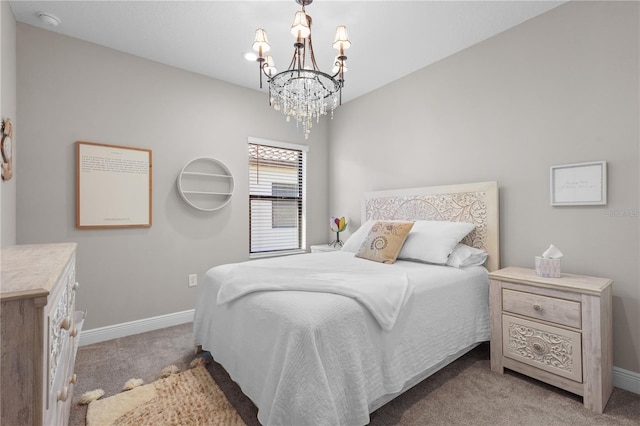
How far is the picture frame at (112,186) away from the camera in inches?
99.9

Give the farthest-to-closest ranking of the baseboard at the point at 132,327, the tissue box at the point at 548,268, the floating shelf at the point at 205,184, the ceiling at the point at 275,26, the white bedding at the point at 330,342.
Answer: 1. the floating shelf at the point at 205,184
2. the baseboard at the point at 132,327
3. the ceiling at the point at 275,26
4. the tissue box at the point at 548,268
5. the white bedding at the point at 330,342

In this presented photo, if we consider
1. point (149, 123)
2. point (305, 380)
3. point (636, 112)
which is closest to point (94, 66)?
point (149, 123)

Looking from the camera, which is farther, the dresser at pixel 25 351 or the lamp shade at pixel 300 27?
the lamp shade at pixel 300 27

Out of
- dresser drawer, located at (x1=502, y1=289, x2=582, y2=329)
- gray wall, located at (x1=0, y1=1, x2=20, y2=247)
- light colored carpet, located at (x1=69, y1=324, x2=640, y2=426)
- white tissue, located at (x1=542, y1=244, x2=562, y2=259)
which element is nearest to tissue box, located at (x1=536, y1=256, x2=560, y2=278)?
white tissue, located at (x1=542, y1=244, x2=562, y2=259)

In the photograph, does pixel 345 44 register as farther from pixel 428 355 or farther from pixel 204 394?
pixel 204 394

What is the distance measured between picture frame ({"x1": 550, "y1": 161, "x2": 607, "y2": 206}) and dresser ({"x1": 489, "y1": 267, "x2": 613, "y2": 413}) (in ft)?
1.74

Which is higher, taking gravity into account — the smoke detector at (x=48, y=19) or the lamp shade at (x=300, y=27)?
the smoke detector at (x=48, y=19)

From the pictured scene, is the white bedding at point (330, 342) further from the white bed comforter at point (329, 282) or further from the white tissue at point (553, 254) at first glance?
the white tissue at point (553, 254)

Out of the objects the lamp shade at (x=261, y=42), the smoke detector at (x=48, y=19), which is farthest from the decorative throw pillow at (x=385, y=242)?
the smoke detector at (x=48, y=19)

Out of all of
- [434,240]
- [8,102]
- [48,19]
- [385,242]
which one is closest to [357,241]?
[385,242]

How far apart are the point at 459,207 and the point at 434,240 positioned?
508mm

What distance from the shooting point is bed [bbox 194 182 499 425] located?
1.26 metres

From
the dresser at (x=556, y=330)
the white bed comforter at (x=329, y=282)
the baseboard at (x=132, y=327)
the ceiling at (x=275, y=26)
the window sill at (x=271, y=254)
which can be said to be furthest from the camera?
the window sill at (x=271, y=254)

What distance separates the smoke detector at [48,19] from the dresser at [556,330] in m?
3.80
